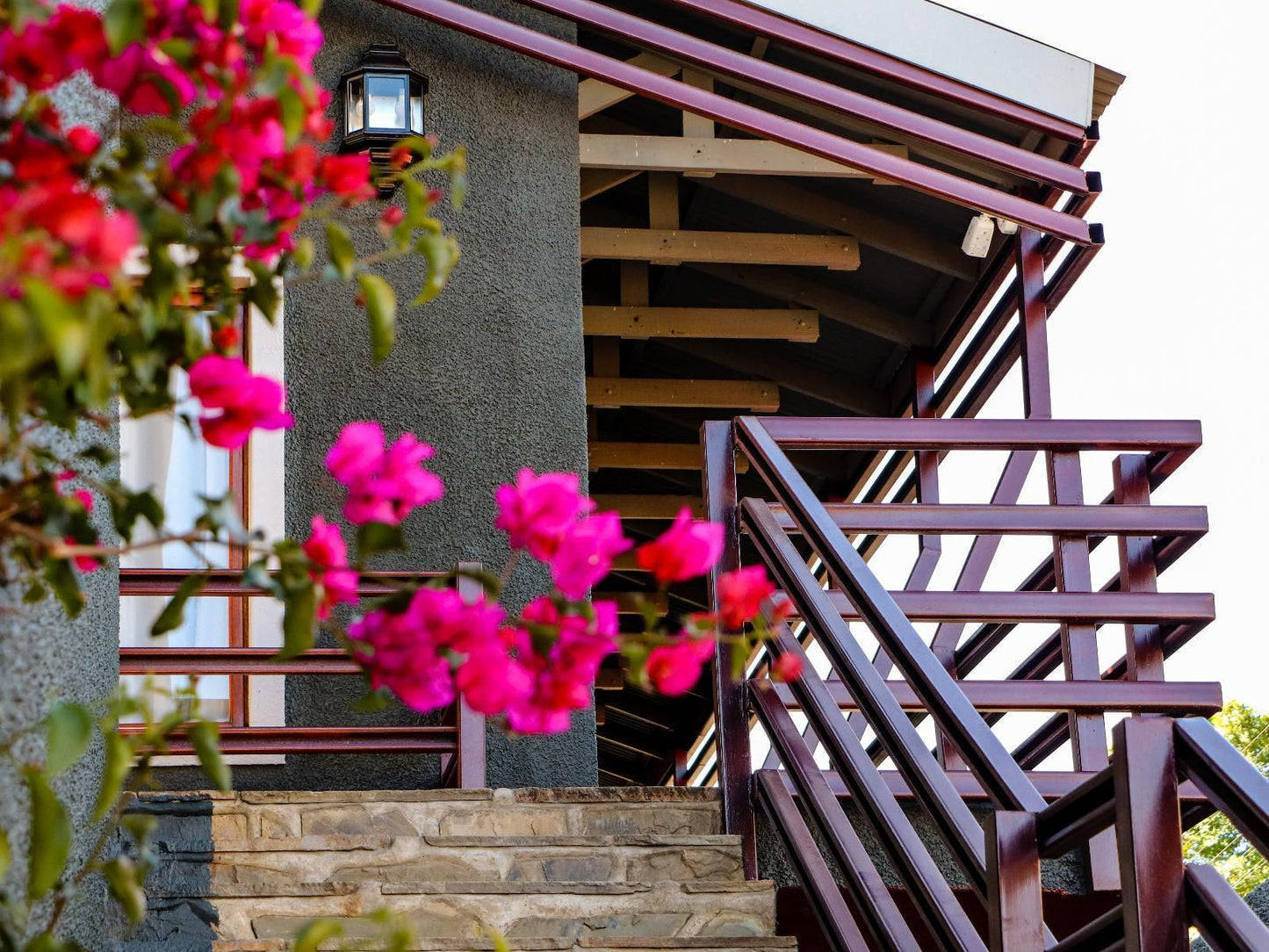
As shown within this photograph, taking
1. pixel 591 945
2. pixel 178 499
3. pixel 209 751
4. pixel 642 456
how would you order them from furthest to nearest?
pixel 642 456 < pixel 178 499 < pixel 591 945 < pixel 209 751

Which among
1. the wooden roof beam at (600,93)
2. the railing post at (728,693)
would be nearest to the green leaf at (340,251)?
the railing post at (728,693)

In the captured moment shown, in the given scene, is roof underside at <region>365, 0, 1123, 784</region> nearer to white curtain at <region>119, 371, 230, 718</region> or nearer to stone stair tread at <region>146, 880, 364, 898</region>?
white curtain at <region>119, 371, 230, 718</region>

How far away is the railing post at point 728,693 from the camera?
3295 millimetres

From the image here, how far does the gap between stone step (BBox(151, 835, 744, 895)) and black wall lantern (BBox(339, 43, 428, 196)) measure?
93.9 inches

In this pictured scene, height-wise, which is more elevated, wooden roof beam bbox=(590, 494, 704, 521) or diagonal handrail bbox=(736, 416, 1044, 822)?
wooden roof beam bbox=(590, 494, 704, 521)

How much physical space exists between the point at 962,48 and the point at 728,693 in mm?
2607

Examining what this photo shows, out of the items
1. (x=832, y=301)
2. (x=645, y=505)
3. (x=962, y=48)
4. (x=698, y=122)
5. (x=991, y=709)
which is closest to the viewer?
(x=991, y=709)

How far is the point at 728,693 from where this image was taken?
11.2 feet

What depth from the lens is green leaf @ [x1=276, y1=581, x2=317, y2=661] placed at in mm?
1073

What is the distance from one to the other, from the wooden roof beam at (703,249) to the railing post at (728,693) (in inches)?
102

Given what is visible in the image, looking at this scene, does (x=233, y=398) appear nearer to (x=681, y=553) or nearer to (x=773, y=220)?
(x=681, y=553)

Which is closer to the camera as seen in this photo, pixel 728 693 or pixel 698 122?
pixel 728 693

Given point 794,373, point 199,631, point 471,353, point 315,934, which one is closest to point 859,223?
point 794,373

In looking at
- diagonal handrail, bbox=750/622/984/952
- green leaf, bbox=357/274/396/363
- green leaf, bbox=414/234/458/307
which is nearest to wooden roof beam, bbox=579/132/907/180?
diagonal handrail, bbox=750/622/984/952
